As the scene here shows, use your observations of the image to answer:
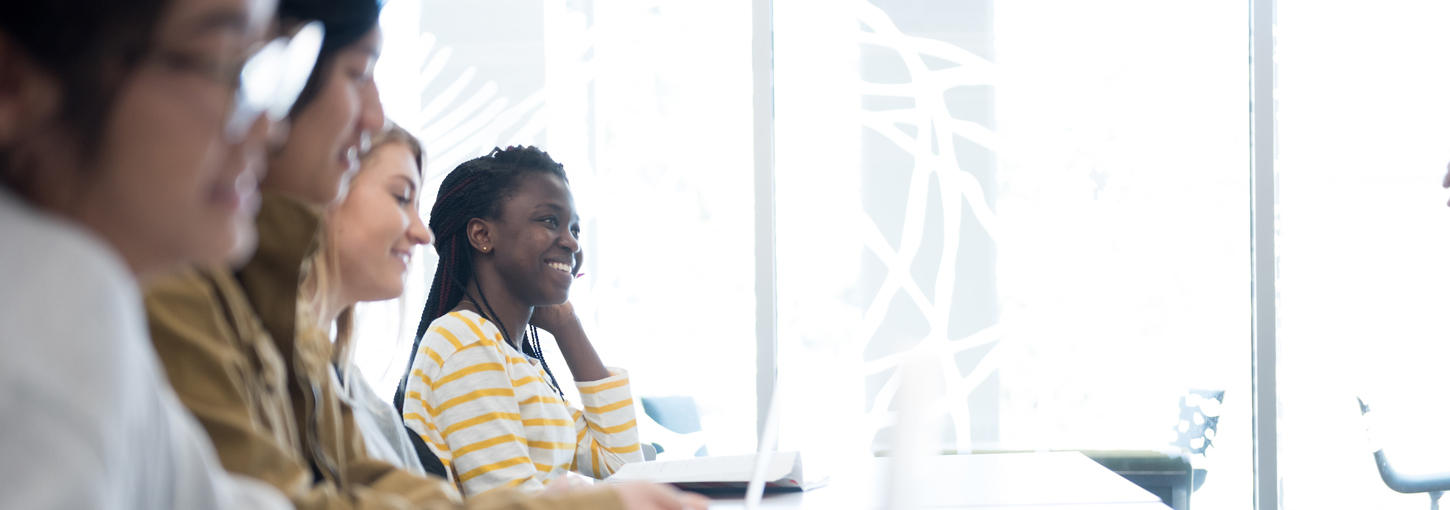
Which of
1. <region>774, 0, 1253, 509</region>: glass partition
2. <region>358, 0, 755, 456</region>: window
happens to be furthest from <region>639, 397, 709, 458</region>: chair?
<region>774, 0, 1253, 509</region>: glass partition

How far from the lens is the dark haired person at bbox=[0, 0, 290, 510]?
338mm

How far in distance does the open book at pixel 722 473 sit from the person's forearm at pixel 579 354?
22.3 inches

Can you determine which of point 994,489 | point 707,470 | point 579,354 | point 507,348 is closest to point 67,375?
point 707,470

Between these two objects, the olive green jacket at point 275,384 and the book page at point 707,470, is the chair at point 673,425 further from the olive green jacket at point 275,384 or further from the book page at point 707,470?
the olive green jacket at point 275,384

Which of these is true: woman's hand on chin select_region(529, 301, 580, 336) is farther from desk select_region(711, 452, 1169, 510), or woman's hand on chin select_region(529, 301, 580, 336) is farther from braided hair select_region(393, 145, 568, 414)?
desk select_region(711, 452, 1169, 510)

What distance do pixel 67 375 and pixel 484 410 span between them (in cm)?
157

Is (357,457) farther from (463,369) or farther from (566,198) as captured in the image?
(566,198)

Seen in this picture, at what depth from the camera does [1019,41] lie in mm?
3574

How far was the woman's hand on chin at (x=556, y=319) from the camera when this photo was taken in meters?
2.51

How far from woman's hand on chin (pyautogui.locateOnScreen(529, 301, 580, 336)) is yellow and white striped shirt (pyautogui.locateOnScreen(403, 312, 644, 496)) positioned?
35 cm

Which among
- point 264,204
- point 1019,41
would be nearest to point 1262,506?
point 1019,41

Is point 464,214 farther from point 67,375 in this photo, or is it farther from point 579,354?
point 67,375

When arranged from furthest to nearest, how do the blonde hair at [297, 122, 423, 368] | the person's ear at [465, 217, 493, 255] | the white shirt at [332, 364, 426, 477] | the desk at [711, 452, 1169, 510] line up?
1. the person's ear at [465, 217, 493, 255]
2. the desk at [711, 452, 1169, 510]
3. the blonde hair at [297, 122, 423, 368]
4. the white shirt at [332, 364, 426, 477]

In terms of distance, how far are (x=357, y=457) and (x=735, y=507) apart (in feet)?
1.89
